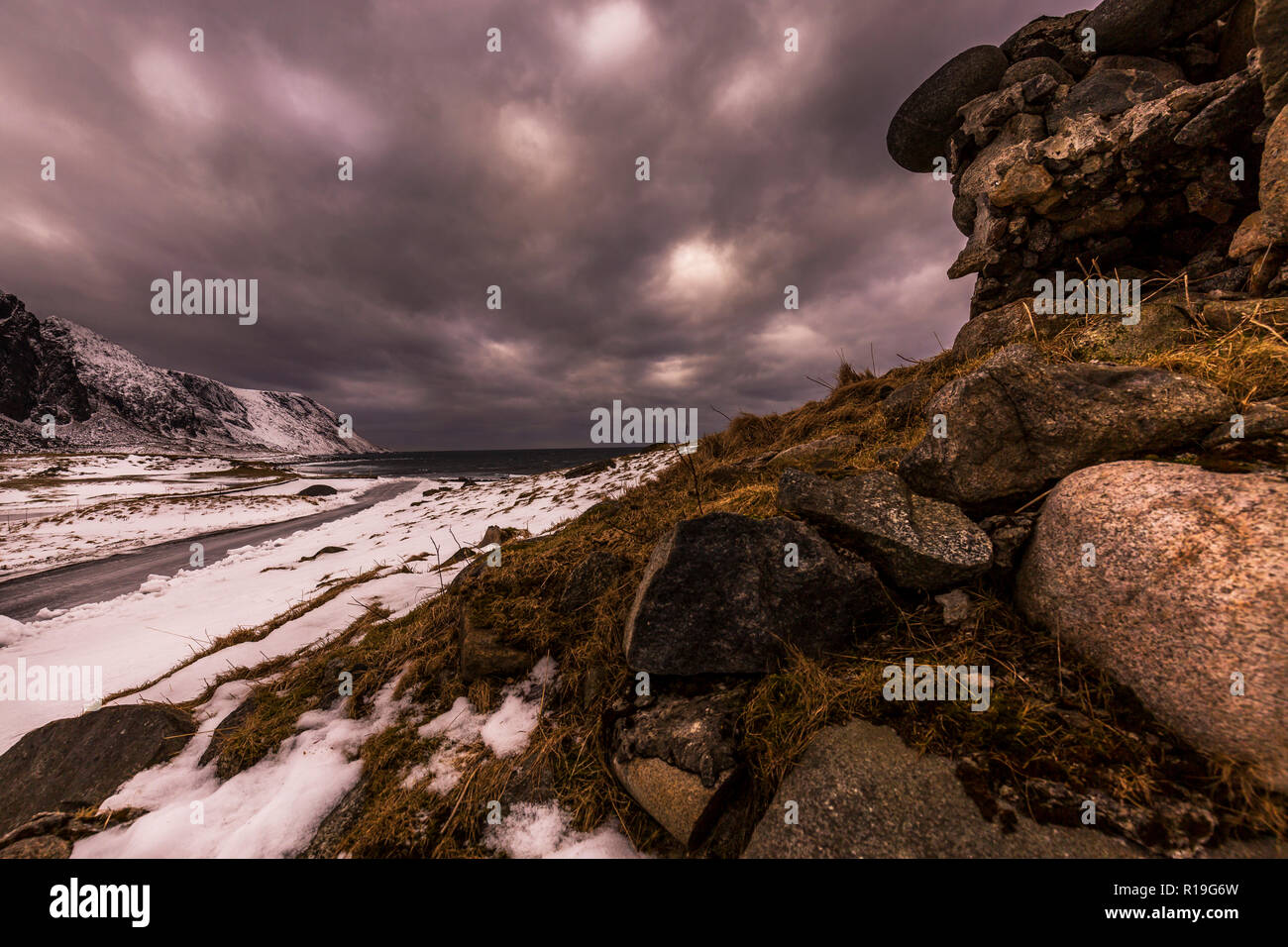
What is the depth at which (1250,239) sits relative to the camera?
3.65 metres

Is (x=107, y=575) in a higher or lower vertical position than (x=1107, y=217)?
lower

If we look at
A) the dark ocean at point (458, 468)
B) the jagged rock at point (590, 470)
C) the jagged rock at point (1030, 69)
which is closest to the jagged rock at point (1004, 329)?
the jagged rock at point (1030, 69)

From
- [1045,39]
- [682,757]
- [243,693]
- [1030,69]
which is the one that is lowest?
[243,693]

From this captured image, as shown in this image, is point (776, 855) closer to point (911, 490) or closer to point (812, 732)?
point (812, 732)

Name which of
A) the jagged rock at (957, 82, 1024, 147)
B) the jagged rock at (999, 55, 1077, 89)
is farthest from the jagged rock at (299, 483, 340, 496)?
the jagged rock at (999, 55, 1077, 89)

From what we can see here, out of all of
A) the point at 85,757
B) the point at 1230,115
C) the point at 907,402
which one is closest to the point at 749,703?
the point at 907,402

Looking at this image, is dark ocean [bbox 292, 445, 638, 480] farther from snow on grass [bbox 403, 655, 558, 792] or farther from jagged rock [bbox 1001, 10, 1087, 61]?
snow on grass [bbox 403, 655, 558, 792]

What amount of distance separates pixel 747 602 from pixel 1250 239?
18.1ft

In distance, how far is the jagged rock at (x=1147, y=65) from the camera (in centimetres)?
591

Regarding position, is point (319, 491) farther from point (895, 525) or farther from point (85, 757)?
point (895, 525)

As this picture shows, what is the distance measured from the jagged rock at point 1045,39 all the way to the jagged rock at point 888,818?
35.4ft

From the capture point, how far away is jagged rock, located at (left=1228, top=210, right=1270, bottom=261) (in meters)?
3.52
